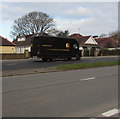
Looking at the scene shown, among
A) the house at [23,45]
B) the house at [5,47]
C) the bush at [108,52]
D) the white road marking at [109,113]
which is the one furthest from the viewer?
the house at [23,45]

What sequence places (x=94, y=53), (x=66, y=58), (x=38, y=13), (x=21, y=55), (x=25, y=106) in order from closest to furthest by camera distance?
(x=25, y=106) → (x=66, y=58) → (x=21, y=55) → (x=94, y=53) → (x=38, y=13)

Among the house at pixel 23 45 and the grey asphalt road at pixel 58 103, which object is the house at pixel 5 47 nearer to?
the house at pixel 23 45

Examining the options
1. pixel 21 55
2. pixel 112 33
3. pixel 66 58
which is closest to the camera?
pixel 66 58

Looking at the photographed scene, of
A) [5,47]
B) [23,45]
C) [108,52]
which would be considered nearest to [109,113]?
[5,47]

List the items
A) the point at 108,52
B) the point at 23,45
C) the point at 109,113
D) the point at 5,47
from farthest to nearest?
1. the point at 23,45
2. the point at 108,52
3. the point at 5,47
4. the point at 109,113

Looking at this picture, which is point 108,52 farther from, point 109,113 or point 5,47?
point 109,113

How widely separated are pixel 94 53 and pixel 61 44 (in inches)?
850

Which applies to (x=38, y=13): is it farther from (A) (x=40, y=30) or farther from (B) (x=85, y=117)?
(B) (x=85, y=117)

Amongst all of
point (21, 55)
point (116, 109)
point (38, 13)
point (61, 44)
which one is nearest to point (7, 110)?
point (116, 109)

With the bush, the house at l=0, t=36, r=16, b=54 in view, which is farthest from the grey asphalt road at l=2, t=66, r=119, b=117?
the bush

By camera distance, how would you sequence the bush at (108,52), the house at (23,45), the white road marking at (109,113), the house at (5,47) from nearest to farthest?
1. the white road marking at (109,113)
2. the house at (5,47)
3. the bush at (108,52)
4. the house at (23,45)

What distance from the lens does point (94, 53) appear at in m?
45.4

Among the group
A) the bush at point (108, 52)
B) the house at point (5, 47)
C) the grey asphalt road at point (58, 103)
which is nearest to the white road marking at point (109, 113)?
the grey asphalt road at point (58, 103)

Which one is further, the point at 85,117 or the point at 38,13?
the point at 38,13
